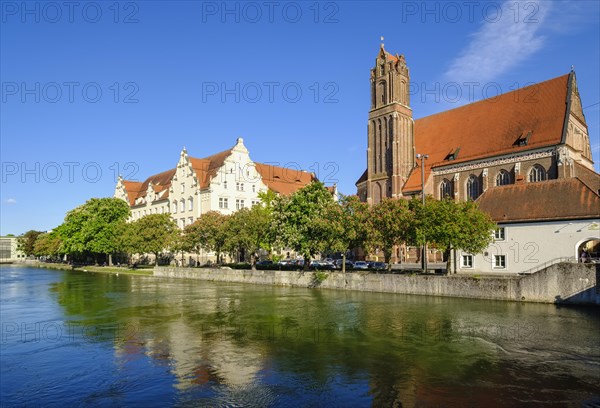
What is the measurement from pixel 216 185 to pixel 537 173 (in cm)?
4848

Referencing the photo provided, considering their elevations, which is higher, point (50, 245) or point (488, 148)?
point (488, 148)

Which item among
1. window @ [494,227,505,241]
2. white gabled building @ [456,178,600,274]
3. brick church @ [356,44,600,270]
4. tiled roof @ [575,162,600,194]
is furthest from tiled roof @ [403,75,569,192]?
window @ [494,227,505,241]

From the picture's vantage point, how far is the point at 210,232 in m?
59.8

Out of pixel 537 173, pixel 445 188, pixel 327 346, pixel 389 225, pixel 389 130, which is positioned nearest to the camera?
pixel 327 346

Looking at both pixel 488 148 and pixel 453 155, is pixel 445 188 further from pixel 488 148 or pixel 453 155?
pixel 488 148

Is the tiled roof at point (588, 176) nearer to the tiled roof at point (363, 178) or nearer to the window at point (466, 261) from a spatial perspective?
the window at point (466, 261)

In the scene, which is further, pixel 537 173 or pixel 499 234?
pixel 537 173

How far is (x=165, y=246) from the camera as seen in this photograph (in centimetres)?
6850

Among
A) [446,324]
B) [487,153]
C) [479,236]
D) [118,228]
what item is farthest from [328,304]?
[118,228]

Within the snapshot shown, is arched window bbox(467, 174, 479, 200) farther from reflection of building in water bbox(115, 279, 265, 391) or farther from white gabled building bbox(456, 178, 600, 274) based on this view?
reflection of building in water bbox(115, 279, 265, 391)

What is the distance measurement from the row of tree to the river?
23.0ft

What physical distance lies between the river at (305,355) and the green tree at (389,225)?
8.85 m

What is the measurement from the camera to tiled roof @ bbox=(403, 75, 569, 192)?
54.8 metres

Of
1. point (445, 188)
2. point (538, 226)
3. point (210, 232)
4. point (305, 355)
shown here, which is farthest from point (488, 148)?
point (305, 355)
